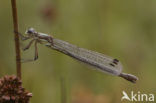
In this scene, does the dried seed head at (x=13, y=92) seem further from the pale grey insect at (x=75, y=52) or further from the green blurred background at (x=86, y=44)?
the green blurred background at (x=86, y=44)

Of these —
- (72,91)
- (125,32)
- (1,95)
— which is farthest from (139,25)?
(1,95)

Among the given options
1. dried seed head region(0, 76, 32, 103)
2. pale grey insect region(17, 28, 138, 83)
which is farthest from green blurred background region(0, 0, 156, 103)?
dried seed head region(0, 76, 32, 103)

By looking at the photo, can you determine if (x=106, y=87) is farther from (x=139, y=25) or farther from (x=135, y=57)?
(x=139, y=25)

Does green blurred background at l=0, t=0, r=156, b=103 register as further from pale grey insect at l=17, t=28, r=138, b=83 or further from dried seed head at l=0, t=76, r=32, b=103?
dried seed head at l=0, t=76, r=32, b=103

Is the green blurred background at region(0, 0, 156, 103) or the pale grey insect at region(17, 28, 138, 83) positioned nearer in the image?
the pale grey insect at region(17, 28, 138, 83)

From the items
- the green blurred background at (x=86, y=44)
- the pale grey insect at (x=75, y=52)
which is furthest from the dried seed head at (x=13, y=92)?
the green blurred background at (x=86, y=44)
